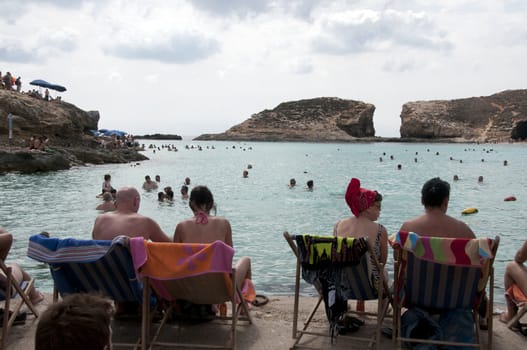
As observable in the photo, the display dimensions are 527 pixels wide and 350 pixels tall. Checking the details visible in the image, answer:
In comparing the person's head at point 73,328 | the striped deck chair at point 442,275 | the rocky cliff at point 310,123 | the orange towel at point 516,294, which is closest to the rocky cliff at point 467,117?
the rocky cliff at point 310,123

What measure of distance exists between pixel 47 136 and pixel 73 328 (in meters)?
34.4

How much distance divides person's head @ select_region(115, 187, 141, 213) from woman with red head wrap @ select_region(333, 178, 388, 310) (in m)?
1.77

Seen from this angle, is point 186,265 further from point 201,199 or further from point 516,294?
point 516,294

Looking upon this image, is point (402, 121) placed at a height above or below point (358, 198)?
above

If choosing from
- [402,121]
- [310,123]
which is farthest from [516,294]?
[402,121]

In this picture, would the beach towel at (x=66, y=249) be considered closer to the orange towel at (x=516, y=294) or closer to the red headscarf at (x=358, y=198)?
the red headscarf at (x=358, y=198)

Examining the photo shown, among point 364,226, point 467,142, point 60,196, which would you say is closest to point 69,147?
point 60,196

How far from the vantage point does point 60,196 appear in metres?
18.1

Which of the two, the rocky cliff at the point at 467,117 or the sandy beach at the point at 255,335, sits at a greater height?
the rocky cliff at the point at 467,117

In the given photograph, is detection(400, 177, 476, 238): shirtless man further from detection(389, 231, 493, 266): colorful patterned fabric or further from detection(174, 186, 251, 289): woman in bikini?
detection(174, 186, 251, 289): woman in bikini

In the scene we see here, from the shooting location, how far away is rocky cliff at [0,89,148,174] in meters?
26.2

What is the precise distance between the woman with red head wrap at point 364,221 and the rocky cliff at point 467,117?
127m

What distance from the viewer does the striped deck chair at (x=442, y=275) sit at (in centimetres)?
366

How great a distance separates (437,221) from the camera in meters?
4.23
